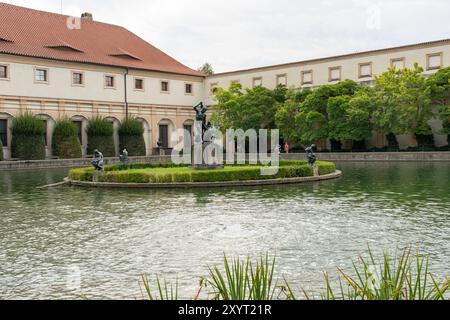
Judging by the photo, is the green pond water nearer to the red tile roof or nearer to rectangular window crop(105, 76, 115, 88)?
the red tile roof

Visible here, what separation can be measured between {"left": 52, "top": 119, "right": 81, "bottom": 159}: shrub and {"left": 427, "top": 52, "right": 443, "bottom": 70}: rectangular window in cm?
3241

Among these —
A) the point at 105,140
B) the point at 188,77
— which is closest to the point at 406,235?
the point at 105,140

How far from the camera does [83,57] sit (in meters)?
50.4

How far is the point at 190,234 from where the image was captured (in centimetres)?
1052

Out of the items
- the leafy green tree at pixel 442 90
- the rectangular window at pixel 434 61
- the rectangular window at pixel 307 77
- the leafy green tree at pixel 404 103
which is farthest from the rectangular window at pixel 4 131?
the rectangular window at pixel 434 61

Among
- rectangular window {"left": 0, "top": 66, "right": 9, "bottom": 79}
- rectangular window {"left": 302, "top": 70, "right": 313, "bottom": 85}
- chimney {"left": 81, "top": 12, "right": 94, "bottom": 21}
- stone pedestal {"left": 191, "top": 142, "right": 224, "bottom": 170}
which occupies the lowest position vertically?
stone pedestal {"left": 191, "top": 142, "right": 224, "bottom": 170}

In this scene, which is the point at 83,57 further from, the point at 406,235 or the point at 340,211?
the point at 406,235

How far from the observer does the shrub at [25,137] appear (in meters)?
42.6

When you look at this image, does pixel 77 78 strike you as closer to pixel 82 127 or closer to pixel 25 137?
pixel 82 127

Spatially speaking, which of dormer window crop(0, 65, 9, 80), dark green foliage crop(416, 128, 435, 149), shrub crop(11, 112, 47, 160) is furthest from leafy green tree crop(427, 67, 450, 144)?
dormer window crop(0, 65, 9, 80)

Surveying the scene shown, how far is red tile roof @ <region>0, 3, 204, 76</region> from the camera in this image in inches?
1848

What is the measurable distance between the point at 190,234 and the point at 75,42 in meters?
46.2

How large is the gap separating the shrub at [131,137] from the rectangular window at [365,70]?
22.7m

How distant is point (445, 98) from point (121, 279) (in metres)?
42.0
